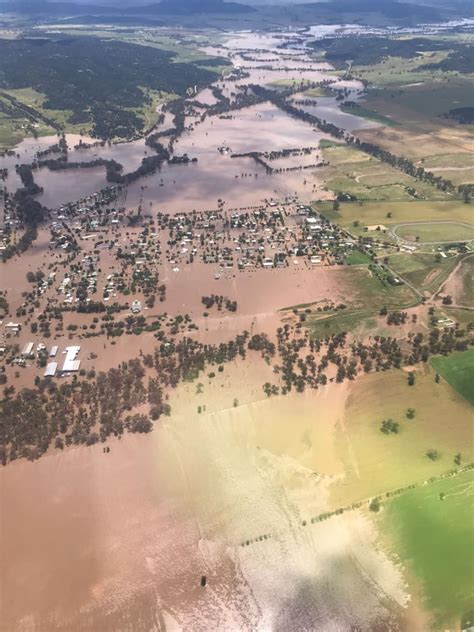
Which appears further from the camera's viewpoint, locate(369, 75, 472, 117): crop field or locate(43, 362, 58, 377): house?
locate(369, 75, 472, 117): crop field

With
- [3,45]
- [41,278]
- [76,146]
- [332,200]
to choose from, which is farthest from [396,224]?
[3,45]

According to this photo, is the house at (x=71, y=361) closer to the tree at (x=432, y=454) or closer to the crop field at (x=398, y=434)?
the crop field at (x=398, y=434)

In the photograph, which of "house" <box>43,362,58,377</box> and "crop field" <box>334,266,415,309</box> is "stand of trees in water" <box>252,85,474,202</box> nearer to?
"crop field" <box>334,266,415,309</box>

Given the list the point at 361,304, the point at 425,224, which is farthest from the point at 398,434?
the point at 425,224

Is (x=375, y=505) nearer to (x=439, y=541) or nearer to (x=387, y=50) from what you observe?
(x=439, y=541)

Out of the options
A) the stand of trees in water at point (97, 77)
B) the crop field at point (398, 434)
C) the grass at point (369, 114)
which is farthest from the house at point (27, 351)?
the grass at point (369, 114)

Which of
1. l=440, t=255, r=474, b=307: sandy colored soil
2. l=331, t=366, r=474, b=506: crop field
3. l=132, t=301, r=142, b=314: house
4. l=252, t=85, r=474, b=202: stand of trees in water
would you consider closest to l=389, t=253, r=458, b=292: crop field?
l=440, t=255, r=474, b=307: sandy colored soil
